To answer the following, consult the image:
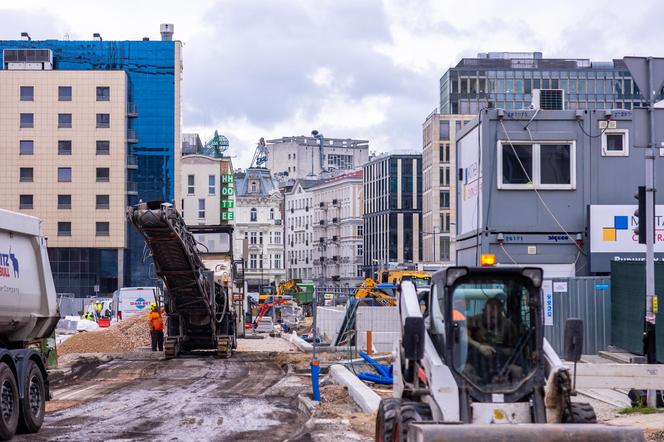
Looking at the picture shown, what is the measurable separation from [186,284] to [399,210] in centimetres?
9846

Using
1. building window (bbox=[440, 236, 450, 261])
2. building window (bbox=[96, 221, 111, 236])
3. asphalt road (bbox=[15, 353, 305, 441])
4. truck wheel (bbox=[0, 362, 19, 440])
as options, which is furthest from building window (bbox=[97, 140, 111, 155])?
truck wheel (bbox=[0, 362, 19, 440])

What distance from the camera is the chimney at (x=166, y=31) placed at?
9025cm

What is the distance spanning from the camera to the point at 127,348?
38.7 meters

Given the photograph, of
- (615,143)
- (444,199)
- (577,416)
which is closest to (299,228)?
(444,199)

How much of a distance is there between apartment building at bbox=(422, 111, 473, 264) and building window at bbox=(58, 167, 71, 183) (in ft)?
129

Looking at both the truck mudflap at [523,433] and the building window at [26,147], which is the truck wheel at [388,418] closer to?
the truck mudflap at [523,433]

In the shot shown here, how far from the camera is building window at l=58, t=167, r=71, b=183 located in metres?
83.5

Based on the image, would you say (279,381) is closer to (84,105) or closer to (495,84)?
(84,105)

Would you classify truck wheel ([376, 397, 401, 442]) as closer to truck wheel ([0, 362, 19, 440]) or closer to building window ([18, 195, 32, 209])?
truck wheel ([0, 362, 19, 440])

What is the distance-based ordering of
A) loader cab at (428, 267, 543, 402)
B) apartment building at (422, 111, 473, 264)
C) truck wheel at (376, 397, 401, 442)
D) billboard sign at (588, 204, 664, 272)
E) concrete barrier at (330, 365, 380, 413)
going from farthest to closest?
apartment building at (422, 111, 473, 264) < billboard sign at (588, 204, 664, 272) < concrete barrier at (330, 365, 380, 413) < truck wheel at (376, 397, 401, 442) < loader cab at (428, 267, 543, 402)

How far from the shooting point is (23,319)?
632 inches

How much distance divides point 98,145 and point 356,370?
63.9 meters

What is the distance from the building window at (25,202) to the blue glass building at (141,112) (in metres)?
5.29

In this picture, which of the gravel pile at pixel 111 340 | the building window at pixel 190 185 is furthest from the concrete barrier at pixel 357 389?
the building window at pixel 190 185
